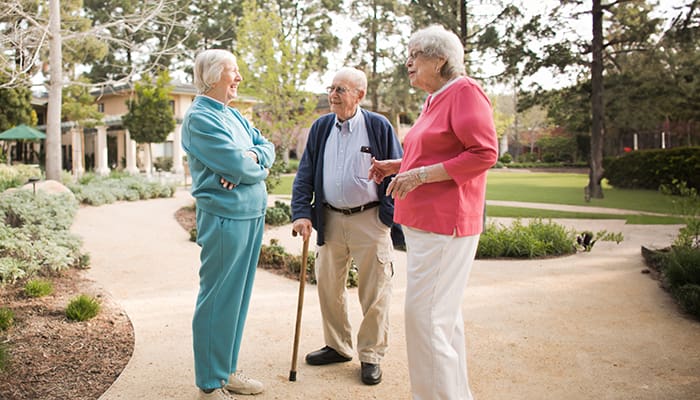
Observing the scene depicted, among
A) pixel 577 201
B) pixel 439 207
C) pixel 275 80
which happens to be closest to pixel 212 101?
pixel 439 207

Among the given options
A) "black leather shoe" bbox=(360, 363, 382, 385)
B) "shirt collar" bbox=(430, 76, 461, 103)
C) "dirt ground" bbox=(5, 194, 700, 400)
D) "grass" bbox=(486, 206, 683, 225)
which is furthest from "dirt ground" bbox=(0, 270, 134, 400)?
"grass" bbox=(486, 206, 683, 225)

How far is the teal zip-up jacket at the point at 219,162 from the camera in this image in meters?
2.79

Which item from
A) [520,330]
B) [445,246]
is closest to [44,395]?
[445,246]

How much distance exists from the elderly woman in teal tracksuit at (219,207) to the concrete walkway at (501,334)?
43 cm

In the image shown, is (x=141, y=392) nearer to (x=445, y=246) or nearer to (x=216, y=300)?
(x=216, y=300)

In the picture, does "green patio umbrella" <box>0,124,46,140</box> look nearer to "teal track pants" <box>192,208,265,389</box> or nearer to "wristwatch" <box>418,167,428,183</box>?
"teal track pants" <box>192,208,265,389</box>

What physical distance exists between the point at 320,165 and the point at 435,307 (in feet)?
4.66

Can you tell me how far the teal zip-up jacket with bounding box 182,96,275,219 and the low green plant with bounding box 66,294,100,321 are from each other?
215 cm

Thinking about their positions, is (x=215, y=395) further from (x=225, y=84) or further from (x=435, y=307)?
(x=225, y=84)

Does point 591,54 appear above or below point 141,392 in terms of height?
above

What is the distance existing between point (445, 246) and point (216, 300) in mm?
1252

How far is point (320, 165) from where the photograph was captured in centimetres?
359

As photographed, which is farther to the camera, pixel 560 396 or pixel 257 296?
pixel 257 296

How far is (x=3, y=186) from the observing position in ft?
40.4
